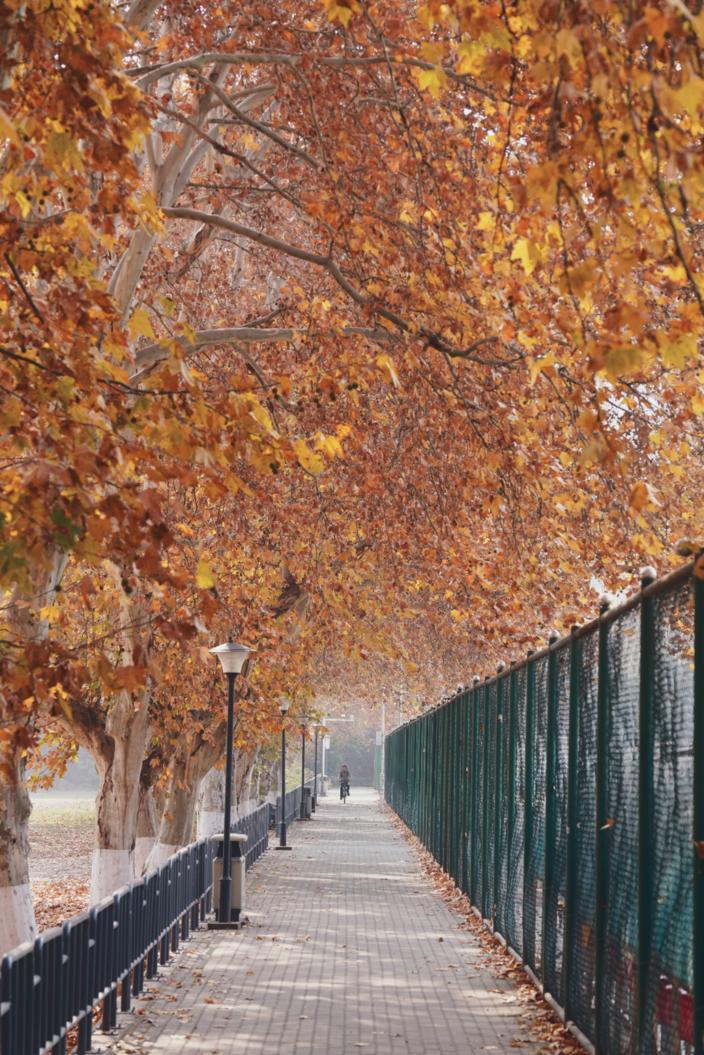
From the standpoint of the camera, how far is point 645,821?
25.7ft

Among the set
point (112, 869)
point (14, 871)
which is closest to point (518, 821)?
point (14, 871)

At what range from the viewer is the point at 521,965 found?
1452 cm

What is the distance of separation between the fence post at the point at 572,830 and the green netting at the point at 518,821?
3191 millimetres

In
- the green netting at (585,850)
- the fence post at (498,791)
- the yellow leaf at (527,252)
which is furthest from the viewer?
the fence post at (498,791)

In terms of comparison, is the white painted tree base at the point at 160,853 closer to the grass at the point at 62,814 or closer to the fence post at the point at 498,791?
the fence post at the point at 498,791

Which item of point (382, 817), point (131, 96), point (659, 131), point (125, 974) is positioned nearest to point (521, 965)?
point (125, 974)

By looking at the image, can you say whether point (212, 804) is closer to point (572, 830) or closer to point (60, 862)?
point (60, 862)

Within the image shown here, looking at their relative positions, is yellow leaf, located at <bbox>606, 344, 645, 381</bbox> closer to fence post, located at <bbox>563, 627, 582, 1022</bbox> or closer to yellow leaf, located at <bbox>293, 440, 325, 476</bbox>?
yellow leaf, located at <bbox>293, 440, 325, 476</bbox>

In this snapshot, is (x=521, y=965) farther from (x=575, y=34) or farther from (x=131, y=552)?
(x=575, y=34)

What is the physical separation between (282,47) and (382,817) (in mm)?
52647

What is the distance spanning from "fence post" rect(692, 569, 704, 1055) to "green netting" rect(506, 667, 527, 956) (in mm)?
7729

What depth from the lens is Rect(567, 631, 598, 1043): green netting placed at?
992cm

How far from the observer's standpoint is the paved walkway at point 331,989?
432 inches

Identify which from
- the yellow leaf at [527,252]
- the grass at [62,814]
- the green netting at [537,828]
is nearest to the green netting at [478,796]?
the green netting at [537,828]
